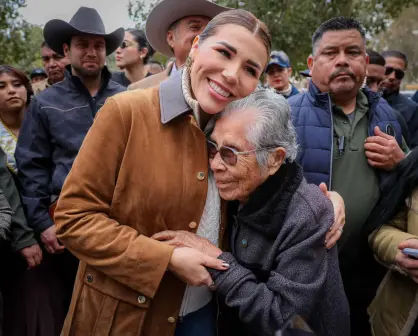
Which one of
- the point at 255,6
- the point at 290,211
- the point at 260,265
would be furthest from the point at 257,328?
the point at 255,6

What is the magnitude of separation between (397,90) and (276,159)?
12.8 feet

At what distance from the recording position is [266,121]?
66.3 inches

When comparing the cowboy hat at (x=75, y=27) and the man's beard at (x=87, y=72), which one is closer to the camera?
the man's beard at (x=87, y=72)

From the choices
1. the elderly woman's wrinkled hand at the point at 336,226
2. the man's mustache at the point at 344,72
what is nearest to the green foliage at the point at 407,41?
the man's mustache at the point at 344,72

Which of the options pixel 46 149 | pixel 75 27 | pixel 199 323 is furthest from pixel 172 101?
pixel 75 27

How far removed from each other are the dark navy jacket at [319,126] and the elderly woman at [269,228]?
91 cm

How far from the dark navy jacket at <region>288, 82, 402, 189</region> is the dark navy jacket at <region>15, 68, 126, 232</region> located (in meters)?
1.48

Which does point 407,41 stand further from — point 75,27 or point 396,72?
point 75,27

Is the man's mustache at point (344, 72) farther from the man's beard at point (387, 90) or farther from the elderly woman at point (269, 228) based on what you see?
the man's beard at point (387, 90)

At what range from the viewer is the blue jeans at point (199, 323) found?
194 centimetres

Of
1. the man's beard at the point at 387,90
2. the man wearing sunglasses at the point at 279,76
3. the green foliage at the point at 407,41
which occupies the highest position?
the green foliage at the point at 407,41

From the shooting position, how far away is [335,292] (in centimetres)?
184

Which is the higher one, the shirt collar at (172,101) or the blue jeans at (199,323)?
the shirt collar at (172,101)

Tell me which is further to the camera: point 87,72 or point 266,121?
point 87,72
